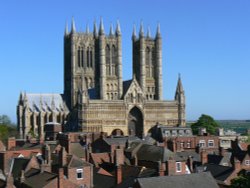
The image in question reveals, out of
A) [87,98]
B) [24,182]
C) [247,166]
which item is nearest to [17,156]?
[24,182]

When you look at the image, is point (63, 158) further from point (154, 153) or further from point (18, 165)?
point (154, 153)

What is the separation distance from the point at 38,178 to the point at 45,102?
96667 millimetres

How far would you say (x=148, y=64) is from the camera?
14400 centimetres

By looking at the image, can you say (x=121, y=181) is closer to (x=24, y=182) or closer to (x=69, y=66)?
(x=24, y=182)

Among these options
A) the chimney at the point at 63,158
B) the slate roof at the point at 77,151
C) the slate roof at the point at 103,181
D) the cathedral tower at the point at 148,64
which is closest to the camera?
the chimney at the point at 63,158

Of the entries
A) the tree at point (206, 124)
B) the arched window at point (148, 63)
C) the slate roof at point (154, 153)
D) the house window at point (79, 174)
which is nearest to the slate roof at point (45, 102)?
the arched window at point (148, 63)

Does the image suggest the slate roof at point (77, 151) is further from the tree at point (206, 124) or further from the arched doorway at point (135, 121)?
the arched doorway at point (135, 121)

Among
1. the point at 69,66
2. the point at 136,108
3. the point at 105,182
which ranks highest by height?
the point at 69,66

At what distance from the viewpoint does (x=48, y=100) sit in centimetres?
13575

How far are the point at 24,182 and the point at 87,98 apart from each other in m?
83.8

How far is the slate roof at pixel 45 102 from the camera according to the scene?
132 m

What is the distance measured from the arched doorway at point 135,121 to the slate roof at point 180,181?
312ft

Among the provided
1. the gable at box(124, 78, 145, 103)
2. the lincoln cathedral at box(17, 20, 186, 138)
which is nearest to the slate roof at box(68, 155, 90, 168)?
the lincoln cathedral at box(17, 20, 186, 138)

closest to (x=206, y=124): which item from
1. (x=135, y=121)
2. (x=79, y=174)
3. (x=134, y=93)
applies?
(x=135, y=121)
